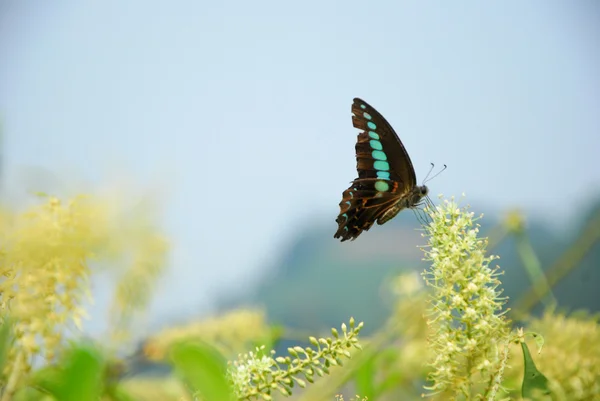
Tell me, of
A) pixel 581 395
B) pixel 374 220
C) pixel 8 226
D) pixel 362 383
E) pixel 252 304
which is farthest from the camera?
pixel 252 304

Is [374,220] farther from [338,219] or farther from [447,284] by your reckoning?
[447,284]

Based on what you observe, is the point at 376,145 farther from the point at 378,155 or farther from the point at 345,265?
the point at 345,265

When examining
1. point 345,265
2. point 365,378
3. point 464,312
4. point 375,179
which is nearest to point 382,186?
point 375,179

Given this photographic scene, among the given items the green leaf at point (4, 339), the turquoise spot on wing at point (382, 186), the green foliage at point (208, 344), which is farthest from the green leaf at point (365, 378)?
the green leaf at point (4, 339)

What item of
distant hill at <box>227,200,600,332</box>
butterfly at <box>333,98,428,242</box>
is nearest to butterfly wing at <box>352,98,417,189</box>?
butterfly at <box>333,98,428,242</box>

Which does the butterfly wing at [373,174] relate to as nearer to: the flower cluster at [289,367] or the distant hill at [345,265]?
the flower cluster at [289,367]

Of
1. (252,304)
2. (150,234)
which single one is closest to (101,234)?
(150,234)

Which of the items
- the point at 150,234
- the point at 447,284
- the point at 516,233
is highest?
the point at 150,234
